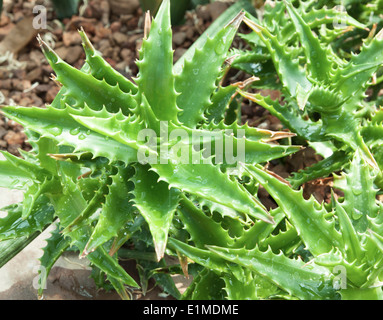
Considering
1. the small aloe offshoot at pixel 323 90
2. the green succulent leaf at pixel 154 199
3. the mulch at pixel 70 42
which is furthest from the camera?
the mulch at pixel 70 42

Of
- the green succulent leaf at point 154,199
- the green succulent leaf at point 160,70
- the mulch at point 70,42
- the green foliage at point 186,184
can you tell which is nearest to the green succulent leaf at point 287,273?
the green foliage at point 186,184

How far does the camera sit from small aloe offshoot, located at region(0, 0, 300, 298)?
3.32 feet

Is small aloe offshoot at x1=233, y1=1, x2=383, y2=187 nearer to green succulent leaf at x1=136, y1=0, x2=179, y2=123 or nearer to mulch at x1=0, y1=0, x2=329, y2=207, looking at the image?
green succulent leaf at x1=136, y1=0, x2=179, y2=123

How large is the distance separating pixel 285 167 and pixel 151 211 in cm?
82

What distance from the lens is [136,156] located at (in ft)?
3.42

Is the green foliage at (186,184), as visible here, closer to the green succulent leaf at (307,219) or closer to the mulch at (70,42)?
the green succulent leaf at (307,219)

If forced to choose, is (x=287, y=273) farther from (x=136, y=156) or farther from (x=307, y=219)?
(x=136, y=156)

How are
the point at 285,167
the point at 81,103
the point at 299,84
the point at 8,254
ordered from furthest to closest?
the point at 285,167 < the point at 299,84 < the point at 8,254 < the point at 81,103

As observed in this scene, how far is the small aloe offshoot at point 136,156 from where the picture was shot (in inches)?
39.8

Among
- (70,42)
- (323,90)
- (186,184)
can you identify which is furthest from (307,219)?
(70,42)
